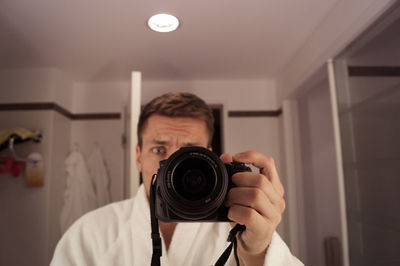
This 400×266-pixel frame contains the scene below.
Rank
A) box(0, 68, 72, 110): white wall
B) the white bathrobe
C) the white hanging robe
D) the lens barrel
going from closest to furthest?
the lens barrel, the white bathrobe, box(0, 68, 72, 110): white wall, the white hanging robe

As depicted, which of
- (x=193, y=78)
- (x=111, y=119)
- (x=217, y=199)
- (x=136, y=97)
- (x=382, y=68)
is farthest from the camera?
(x=111, y=119)

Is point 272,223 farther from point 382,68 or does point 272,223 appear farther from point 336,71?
point 336,71

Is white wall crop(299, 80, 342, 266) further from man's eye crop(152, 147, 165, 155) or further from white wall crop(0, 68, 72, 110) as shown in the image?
white wall crop(0, 68, 72, 110)

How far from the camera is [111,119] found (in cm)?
118

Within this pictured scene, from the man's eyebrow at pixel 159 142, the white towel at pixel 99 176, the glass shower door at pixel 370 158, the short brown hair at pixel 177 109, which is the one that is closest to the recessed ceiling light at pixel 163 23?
the short brown hair at pixel 177 109

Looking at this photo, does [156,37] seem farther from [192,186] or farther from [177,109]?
[192,186]

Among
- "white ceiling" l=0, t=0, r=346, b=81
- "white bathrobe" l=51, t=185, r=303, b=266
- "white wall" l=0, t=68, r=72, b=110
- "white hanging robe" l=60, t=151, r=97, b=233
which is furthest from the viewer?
"white hanging robe" l=60, t=151, r=97, b=233

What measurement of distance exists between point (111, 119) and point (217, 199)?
3.29 ft

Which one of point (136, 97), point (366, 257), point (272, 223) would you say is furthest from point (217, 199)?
point (366, 257)

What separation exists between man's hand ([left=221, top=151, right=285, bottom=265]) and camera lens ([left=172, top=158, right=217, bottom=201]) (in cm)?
4

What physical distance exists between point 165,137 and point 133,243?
0.83ft

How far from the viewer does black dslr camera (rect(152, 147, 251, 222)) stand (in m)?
0.31

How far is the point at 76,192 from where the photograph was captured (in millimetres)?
1093

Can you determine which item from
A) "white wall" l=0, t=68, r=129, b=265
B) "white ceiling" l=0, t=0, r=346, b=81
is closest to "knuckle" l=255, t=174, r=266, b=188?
"white ceiling" l=0, t=0, r=346, b=81
